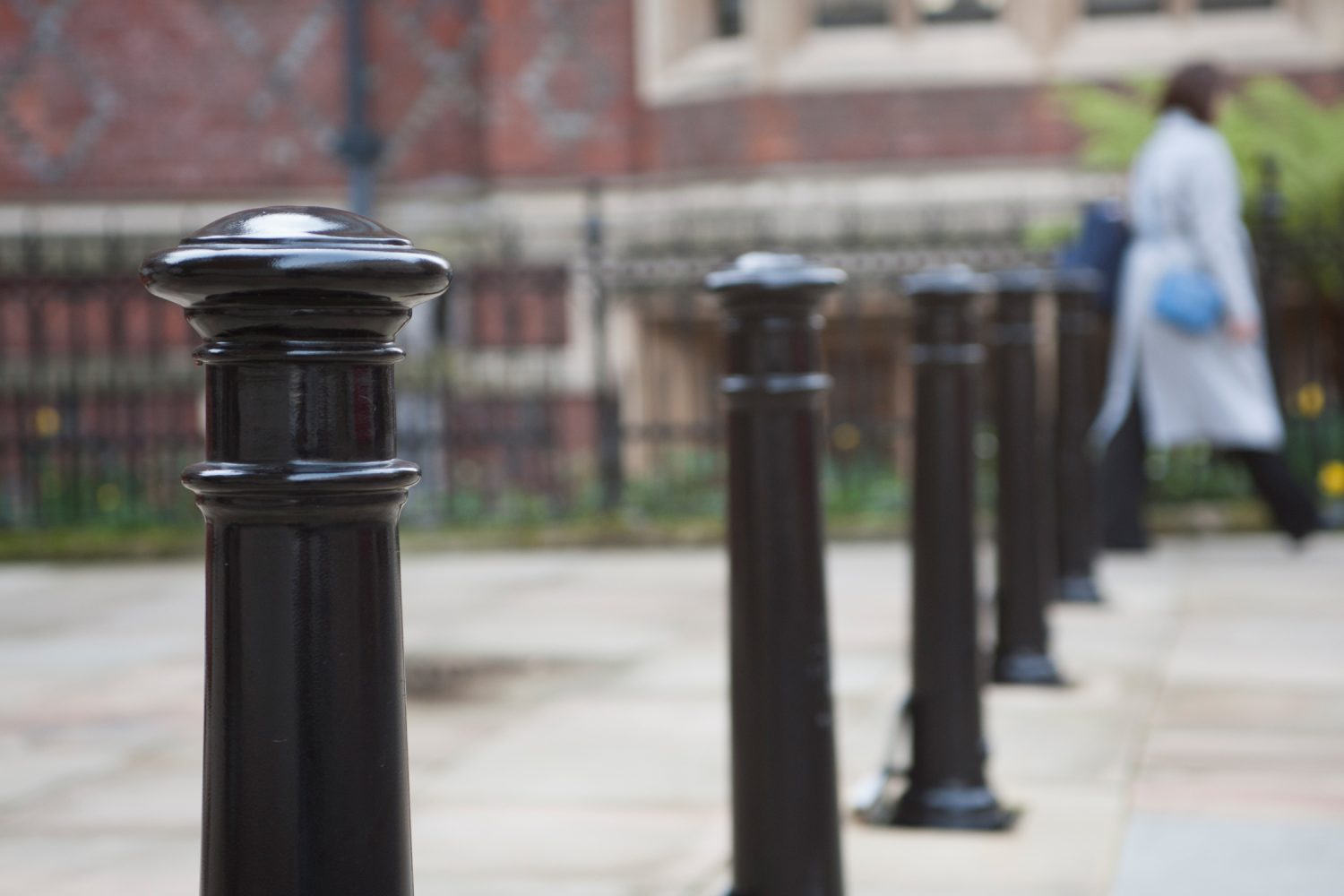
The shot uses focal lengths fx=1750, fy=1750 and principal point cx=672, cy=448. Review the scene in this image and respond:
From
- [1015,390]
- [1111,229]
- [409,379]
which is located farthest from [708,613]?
[409,379]

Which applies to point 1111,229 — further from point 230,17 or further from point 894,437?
point 230,17

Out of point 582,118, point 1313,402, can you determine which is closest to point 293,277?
point 1313,402

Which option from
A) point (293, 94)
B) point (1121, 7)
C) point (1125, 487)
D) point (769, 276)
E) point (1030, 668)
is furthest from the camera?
point (293, 94)

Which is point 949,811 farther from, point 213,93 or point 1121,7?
point 213,93

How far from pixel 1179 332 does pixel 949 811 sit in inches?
163

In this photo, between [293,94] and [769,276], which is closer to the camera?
[769,276]

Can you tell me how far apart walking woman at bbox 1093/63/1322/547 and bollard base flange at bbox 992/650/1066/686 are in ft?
8.69

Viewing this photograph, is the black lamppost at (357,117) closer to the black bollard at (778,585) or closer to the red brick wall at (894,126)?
the red brick wall at (894,126)

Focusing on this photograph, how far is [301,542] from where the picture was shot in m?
1.40

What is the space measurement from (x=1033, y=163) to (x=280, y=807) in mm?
10688

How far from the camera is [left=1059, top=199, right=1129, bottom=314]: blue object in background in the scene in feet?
23.8

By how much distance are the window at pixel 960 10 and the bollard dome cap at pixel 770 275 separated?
32.0 feet

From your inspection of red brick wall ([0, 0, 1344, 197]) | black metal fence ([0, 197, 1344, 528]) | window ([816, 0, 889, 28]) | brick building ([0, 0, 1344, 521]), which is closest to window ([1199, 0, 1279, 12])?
brick building ([0, 0, 1344, 521])

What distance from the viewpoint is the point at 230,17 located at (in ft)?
42.9
